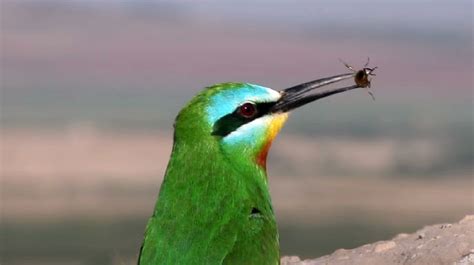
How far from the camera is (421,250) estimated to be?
26.0 feet

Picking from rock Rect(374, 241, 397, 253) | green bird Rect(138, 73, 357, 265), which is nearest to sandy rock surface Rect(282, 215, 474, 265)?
rock Rect(374, 241, 397, 253)

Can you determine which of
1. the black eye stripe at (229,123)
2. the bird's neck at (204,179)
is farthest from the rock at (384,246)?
the black eye stripe at (229,123)

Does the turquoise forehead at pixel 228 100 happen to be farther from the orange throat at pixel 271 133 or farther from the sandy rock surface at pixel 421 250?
the sandy rock surface at pixel 421 250

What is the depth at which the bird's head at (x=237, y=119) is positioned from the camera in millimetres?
6828

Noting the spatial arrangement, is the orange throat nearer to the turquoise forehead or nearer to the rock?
the turquoise forehead

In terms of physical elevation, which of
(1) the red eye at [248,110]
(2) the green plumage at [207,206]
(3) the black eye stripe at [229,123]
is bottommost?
(2) the green plumage at [207,206]

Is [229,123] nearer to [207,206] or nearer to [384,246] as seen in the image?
[207,206]

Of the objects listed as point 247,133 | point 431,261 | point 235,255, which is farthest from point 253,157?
point 431,261

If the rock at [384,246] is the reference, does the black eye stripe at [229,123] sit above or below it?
above

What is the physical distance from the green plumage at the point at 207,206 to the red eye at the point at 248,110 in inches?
4.8

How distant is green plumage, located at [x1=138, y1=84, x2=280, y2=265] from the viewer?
6.52 metres

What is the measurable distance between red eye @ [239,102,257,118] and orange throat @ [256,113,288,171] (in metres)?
0.13

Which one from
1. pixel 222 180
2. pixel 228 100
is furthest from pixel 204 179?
pixel 228 100

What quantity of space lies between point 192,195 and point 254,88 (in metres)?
0.65
